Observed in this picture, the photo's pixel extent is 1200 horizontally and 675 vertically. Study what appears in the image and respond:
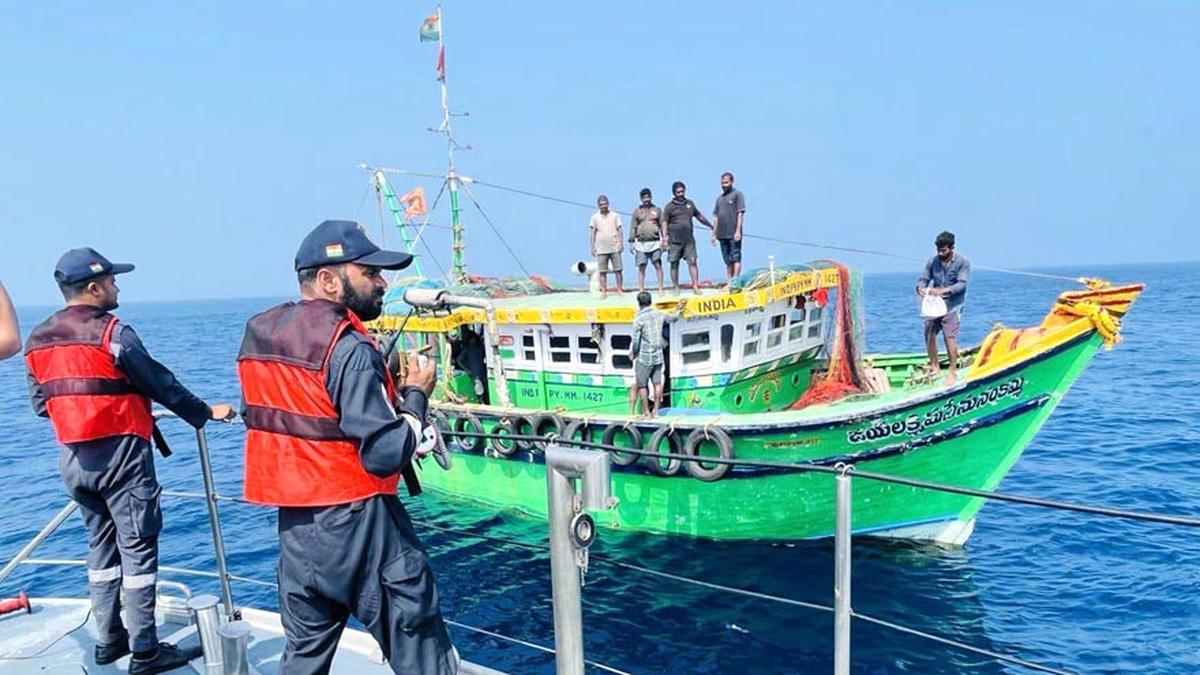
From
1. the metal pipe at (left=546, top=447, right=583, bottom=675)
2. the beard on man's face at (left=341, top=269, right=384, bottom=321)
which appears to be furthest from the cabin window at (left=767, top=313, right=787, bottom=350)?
the beard on man's face at (left=341, top=269, right=384, bottom=321)

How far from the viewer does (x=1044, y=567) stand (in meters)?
10.6

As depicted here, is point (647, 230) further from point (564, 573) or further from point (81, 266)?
point (564, 573)

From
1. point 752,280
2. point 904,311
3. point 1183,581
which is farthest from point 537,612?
point 904,311

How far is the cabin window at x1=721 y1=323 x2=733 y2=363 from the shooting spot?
11.5m

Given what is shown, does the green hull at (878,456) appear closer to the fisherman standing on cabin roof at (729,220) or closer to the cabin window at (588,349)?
the cabin window at (588,349)

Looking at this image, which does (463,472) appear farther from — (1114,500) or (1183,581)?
(1114,500)

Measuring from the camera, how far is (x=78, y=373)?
141 inches

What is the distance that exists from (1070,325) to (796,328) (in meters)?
4.15

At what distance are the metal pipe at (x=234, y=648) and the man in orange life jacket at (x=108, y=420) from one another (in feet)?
1.48

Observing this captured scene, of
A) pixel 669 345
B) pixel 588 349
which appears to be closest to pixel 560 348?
pixel 588 349

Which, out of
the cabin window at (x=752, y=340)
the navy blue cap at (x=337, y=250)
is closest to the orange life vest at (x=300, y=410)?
the navy blue cap at (x=337, y=250)

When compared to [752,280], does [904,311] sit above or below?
below

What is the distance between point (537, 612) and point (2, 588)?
30.5ft

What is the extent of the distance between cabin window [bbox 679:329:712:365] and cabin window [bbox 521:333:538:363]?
2644mm
